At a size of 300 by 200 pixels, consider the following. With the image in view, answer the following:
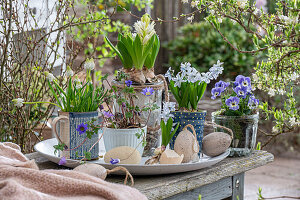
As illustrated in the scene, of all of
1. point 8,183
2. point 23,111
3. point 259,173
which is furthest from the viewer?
point 259,173

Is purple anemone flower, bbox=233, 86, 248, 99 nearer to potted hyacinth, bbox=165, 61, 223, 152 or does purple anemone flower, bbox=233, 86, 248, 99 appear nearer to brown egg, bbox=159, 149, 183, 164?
potted hyacinth, bbox=165, 61, 223, 152

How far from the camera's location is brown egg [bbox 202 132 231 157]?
1283 mm

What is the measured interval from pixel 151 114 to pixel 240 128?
28cm

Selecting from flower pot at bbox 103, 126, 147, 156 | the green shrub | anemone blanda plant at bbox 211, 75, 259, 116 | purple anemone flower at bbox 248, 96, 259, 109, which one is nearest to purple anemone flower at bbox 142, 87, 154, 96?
flower pot at bbox 103, 126, 147, 156

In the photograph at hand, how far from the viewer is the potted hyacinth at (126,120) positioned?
3.95ft

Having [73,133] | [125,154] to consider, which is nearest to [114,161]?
[125,154]

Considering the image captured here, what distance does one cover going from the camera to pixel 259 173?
4266mm

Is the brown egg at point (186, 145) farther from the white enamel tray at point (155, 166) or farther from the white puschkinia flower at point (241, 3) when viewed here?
the white puschkinia flower at point (241, 3)

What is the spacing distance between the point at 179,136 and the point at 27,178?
0.47 metres

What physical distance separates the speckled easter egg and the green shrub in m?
2.61

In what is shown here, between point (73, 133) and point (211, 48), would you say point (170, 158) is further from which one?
point (211, 48)

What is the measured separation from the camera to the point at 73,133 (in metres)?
1.18

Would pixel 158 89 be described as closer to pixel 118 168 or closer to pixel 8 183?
pixel 118 168

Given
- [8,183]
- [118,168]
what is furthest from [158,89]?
[8,183]
